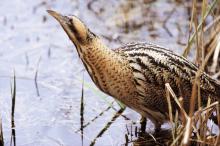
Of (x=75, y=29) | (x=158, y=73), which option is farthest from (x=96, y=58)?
(x=158, y=73)

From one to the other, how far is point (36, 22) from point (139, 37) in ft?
3.05

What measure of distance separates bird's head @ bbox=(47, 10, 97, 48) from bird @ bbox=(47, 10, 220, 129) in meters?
0.09

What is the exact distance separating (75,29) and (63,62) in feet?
5.72

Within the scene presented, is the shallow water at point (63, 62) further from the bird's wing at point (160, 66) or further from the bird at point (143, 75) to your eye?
the bird's wing at point (160, 66)

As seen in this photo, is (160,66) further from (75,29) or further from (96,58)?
(75,29)

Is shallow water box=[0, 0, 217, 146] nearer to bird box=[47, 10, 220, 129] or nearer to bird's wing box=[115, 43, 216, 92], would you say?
bird box=[47, 10, 220, 129]

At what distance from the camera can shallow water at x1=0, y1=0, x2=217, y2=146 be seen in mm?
3967

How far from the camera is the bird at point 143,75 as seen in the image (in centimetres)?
348

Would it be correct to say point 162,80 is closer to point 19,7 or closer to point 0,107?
point 0,107

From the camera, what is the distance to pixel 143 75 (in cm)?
354

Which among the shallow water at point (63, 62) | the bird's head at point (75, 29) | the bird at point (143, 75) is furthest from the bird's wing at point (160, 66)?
the shallow water at point (63, 62)

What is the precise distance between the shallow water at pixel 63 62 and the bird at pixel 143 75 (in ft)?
1.30

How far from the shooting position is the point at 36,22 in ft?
18.6

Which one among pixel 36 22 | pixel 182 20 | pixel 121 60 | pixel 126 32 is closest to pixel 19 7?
pixel 36 22
